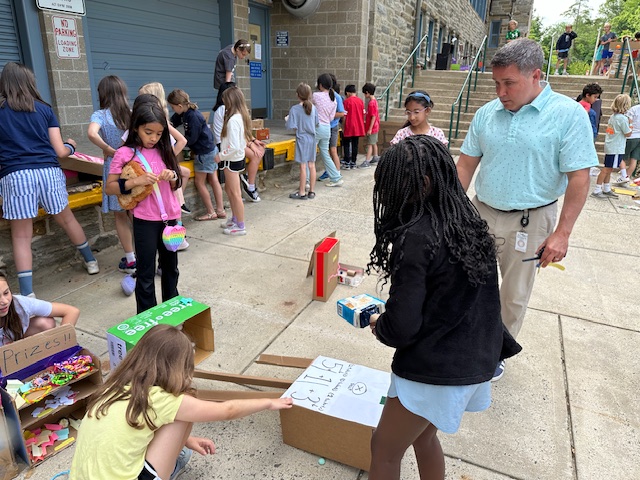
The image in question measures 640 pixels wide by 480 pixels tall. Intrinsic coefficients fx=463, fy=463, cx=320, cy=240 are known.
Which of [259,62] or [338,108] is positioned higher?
[259,62]

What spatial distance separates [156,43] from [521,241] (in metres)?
6.68

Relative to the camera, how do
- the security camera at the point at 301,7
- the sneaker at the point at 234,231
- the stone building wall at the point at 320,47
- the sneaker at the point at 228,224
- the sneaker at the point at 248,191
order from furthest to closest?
the stone building wall at the point at 320,47 < the security camera at the point at 301,7 < the sneaker at the point at 248,191 < the sneaker at the point at 228,224 < the sneaker at the point at 234,231

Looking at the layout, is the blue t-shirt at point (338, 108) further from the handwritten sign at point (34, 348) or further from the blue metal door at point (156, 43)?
the handwritten sign at point (34, 348)

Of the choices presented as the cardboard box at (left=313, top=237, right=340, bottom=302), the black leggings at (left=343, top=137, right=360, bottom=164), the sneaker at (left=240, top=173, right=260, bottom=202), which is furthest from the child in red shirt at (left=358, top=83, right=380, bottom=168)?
the cardboard box at (left=313, top=237, right=340, bottom=302)

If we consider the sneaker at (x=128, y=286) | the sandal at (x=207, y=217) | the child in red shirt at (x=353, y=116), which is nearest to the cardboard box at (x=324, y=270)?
the sneaker at (x=128, y=286)

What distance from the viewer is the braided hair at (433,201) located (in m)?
1.43

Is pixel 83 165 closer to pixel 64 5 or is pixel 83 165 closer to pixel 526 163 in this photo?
pixel 64 5

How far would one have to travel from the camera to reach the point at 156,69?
730cm

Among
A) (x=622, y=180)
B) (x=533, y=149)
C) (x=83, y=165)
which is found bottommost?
(x=622, y=180)

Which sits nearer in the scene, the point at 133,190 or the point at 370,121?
the point at 133,190

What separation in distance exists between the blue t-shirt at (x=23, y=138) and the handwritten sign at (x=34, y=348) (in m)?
1.80

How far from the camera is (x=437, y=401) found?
149 centimetres

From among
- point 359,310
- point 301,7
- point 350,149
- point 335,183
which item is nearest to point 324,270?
point 359,310

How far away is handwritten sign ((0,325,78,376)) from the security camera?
9275mm
